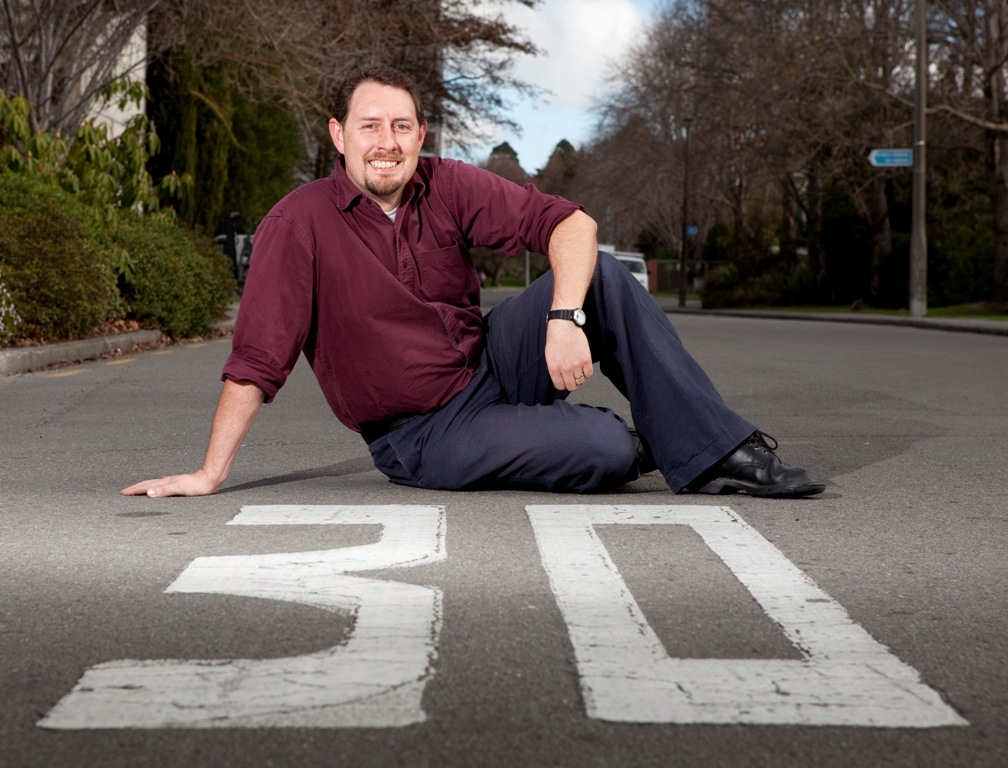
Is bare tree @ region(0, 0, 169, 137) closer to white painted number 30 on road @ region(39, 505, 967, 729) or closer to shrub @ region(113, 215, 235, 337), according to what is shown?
shrub @ region(113, 215, 235, 337)

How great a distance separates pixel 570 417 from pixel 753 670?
7.52 ft

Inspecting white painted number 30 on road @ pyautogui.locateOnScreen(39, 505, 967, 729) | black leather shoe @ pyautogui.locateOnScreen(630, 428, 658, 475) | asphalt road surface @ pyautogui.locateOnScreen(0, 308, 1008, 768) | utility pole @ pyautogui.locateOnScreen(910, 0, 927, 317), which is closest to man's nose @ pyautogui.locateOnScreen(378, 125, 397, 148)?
asphalt road surface @ pyautogui.locateOnScreen(0, 308, 1008, 768)

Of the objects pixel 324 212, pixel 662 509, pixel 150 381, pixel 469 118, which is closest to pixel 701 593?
pixel 662 509

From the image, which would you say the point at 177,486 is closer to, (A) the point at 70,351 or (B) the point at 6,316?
(B) the point at 6,316

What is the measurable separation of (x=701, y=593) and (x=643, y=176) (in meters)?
52.4

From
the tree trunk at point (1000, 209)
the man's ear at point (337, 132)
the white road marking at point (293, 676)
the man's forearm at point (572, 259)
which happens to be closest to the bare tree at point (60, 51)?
the man's ear at point (337, 132)

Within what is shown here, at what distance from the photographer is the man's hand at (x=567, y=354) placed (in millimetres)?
4859

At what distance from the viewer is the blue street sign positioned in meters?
27.9

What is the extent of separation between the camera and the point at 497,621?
3.44m

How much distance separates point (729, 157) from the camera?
37688 millimetres

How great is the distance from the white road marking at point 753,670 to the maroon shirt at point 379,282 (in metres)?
1.31

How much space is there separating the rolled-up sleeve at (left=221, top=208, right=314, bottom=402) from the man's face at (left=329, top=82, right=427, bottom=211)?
0.29 meters

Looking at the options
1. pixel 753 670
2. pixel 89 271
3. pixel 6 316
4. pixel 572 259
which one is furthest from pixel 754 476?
pixel 89 271

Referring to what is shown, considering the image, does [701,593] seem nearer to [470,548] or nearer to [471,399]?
[470,548]
